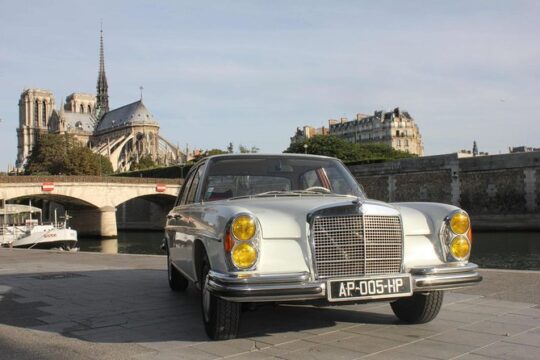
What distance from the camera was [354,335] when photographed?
4.88 metres

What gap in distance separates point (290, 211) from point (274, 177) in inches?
53.9

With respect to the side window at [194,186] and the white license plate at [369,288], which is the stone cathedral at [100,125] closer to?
the side window at [194,186]

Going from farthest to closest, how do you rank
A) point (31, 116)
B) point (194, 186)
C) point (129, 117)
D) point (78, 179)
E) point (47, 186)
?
point (31, 116), point (129, 117), point (78, 179), point (47, 186), point (194, 186)

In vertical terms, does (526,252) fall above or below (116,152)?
below

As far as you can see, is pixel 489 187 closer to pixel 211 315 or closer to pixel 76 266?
pixel 76 266

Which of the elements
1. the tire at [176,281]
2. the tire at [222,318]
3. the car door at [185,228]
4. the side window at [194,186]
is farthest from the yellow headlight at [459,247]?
the tire at [176,281]

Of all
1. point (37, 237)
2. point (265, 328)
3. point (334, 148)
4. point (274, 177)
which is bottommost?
point (37, 237)

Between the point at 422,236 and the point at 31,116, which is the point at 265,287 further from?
the point at 31,116

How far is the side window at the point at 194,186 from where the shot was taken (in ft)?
20.3

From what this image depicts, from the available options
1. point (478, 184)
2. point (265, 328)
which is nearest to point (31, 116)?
point (478, 184)

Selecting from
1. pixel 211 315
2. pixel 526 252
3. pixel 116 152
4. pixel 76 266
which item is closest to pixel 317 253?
pixel 211 315

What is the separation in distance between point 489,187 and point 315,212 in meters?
41.3

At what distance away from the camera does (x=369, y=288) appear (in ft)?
14.2

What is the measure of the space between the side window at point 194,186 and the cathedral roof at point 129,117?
130230 mm
